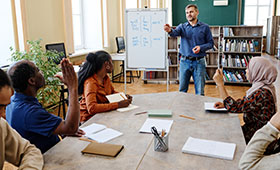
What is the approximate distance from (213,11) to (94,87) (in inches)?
497

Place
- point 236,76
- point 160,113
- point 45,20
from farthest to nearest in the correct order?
point 236,76
point 45,20
point 160,113

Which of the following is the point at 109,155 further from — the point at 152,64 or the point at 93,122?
the point at 152,64

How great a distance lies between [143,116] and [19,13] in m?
2.78

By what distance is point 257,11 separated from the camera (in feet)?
48.5

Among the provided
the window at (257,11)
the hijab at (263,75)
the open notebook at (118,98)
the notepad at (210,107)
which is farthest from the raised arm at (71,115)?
the window at (257,11)

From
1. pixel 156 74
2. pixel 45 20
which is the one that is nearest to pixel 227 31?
pixel 156 74

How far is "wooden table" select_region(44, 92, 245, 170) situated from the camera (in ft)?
4.60

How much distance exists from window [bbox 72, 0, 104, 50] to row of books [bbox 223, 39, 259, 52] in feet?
9.95

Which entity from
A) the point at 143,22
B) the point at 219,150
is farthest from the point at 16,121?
the point at 143,22

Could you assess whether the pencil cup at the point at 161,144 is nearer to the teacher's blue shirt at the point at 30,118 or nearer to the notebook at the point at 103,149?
the notebook at the point at 103,149

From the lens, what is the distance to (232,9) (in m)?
13.6

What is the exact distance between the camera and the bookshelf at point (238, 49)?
652 cm

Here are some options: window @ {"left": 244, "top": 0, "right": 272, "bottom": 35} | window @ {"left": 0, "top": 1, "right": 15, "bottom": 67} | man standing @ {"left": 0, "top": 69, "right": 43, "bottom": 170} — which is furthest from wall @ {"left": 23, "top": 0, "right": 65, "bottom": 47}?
window @ {"left": 244, "top": 0, "right": 272, "bottom": 35}

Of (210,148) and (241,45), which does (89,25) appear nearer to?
(241,45)
